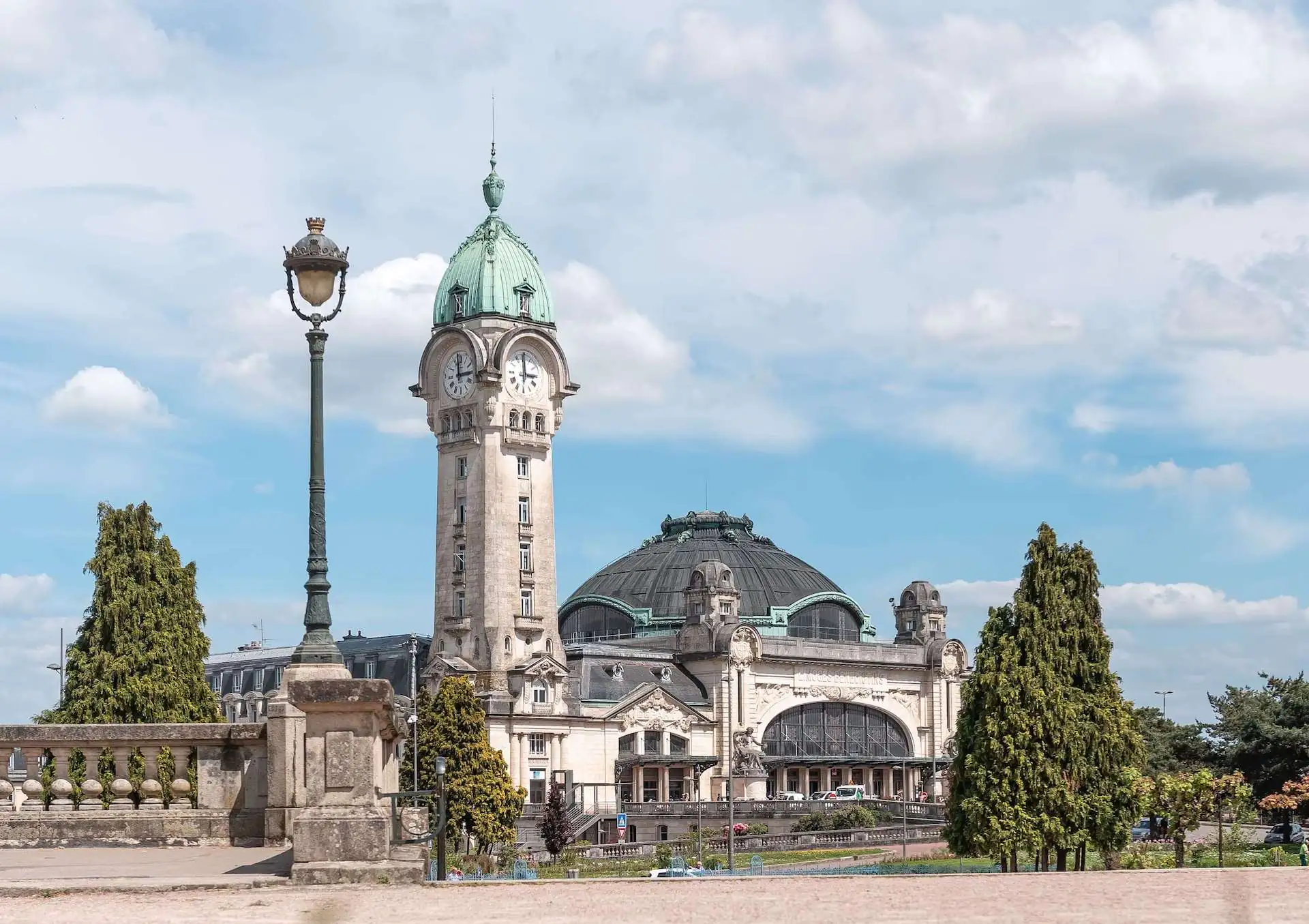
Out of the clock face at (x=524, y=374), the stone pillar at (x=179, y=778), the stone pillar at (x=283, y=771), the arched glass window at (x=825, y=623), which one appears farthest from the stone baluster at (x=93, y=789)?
the arched glass window at (x=825, y=623)

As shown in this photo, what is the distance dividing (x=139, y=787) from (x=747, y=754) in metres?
106

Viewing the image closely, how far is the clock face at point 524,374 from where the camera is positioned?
121 m

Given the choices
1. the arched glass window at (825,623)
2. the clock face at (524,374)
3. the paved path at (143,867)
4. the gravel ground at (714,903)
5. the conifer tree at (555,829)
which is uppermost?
the clock face at (524,374)

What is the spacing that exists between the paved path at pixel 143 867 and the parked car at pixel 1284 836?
5861 centimetres

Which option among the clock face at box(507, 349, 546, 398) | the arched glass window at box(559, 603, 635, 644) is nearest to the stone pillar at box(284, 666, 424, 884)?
the clock face at box(507, 349, 546, 398)

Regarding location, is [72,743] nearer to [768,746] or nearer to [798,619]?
[768,746]

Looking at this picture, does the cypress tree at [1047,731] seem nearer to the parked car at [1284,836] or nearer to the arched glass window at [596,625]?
the parked car at [1284,836]

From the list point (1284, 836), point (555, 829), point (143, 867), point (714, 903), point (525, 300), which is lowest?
point (1284, 836)

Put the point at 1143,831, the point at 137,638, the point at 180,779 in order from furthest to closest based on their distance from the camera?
the point at 1143,831 → the point at 137,638 → the point at 180,779

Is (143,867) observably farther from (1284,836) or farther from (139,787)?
(1284,836)

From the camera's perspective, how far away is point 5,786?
69.4 ft

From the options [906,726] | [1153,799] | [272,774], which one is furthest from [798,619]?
[272,774]

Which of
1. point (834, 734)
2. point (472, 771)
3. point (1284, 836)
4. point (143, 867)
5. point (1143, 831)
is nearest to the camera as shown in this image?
point (143, 867)

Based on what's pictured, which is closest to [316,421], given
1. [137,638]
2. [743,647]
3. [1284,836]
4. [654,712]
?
[137,638]
